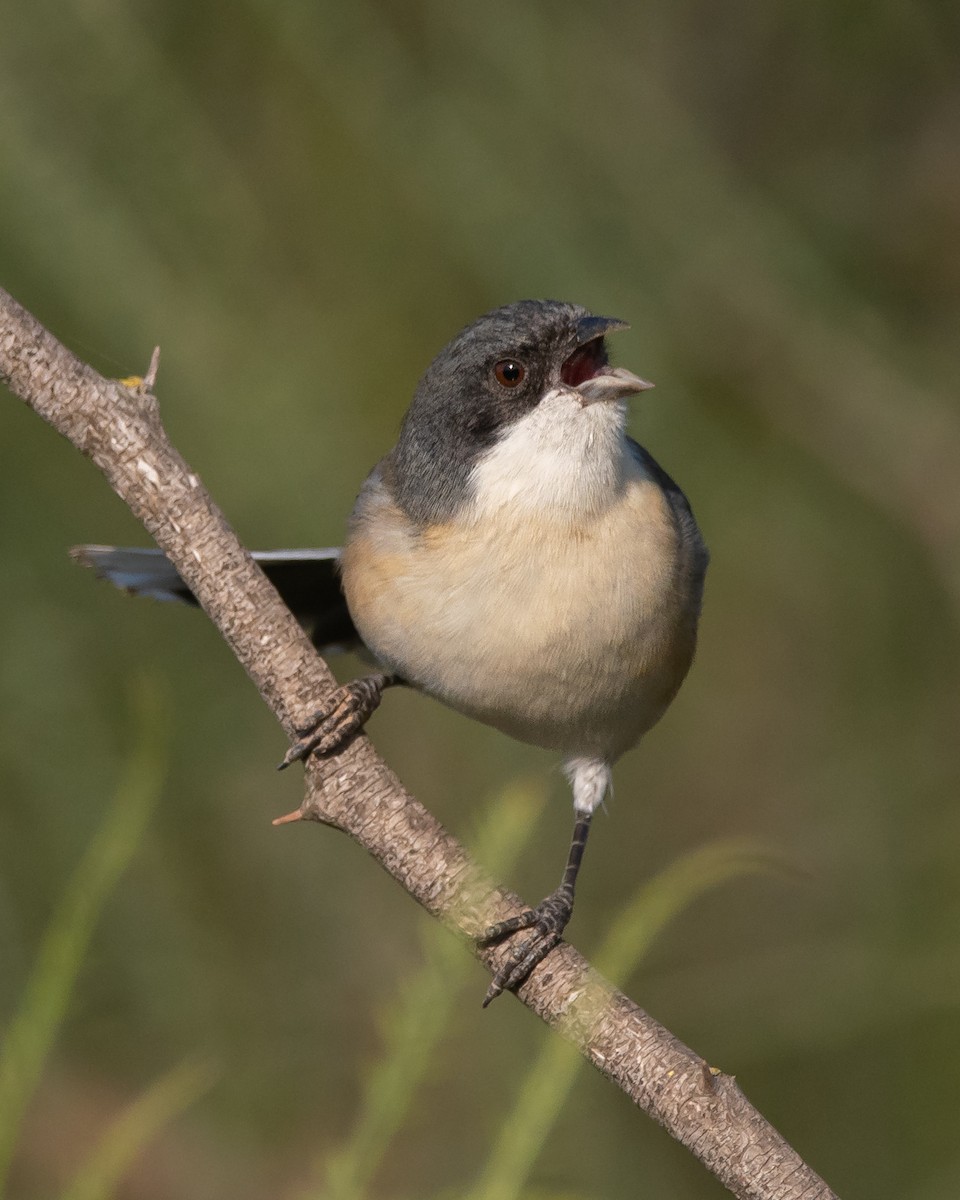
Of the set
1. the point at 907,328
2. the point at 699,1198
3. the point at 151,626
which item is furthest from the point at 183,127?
the point at 699,1198

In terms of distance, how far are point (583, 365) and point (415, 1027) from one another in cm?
215

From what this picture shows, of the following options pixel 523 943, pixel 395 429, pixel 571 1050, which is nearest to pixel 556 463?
pixel 523 943

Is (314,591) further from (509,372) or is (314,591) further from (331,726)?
(331,726)

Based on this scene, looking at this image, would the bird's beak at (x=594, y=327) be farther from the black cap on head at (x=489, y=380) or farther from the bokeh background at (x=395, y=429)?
the bokeh background at (x=395, y=429)

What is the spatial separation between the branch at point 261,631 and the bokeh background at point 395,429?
4.70 ft

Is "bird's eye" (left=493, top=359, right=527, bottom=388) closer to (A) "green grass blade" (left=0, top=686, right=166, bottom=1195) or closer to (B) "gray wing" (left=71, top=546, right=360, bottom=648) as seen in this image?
(B) "gray wing" (left=71, top=546, right=360, bottom=648)

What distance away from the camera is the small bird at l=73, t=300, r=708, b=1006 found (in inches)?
122

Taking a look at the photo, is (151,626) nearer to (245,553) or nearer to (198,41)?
(198,41)

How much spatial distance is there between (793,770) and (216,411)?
2.36 meters

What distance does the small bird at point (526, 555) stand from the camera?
10.2 ft

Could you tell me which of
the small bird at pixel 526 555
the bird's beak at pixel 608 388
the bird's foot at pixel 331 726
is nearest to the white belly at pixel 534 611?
the small bird at pixel 526 555

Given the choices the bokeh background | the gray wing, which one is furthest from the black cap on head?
the bokeh background

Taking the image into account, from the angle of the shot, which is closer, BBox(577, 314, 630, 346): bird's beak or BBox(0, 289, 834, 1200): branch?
BBox(0, 289, 834, 1200): branch

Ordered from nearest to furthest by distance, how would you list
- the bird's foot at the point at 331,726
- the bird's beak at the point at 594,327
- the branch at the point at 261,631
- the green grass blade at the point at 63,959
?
the green grass blade at the point at 63,959 < the branch at the point at 261,631 < the bird's foot at the point at 331,726 < the bird's beak at the point at 594,327
